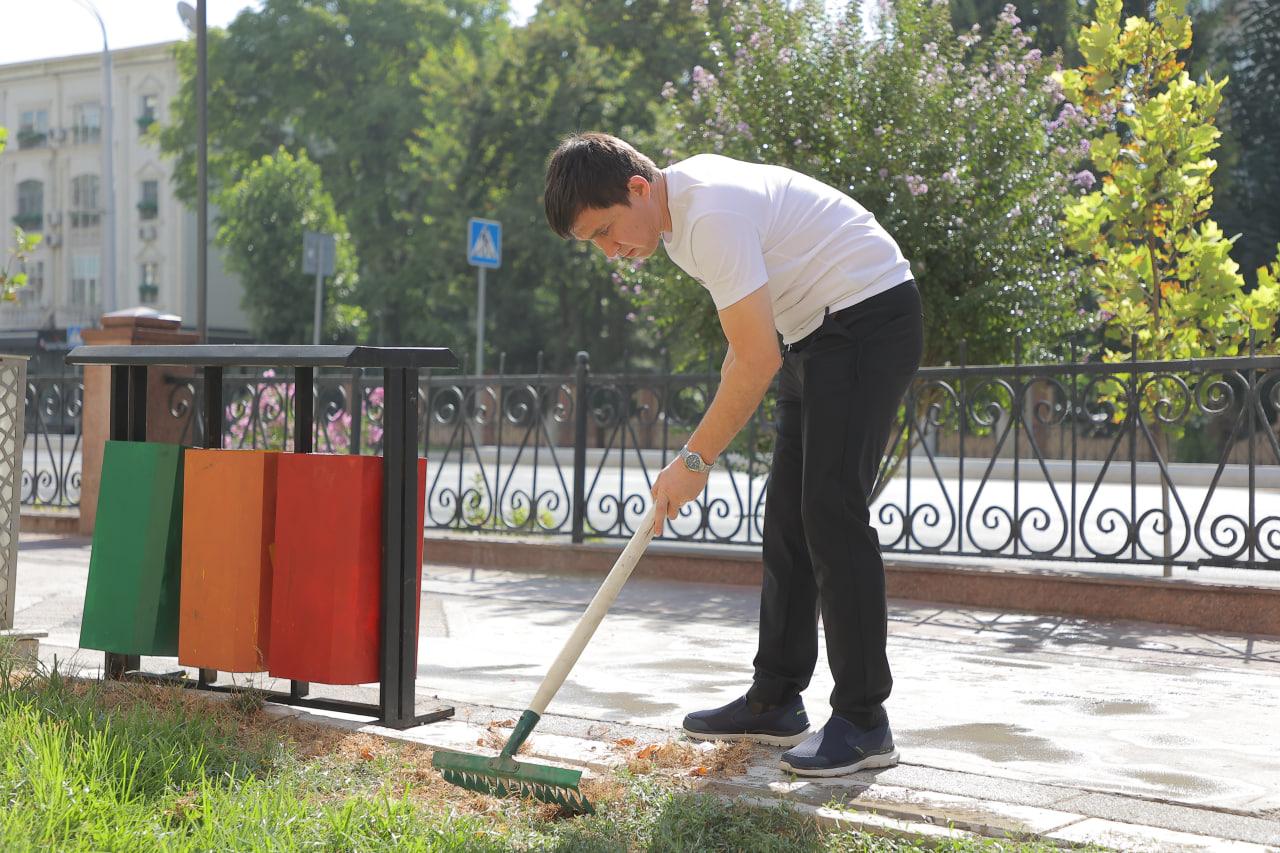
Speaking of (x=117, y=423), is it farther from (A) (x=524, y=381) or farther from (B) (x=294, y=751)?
(A) (x=524, y=381)

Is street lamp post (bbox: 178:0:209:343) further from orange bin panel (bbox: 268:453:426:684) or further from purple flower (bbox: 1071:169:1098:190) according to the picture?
orange bin panel (bbox: 268:453:426:684)

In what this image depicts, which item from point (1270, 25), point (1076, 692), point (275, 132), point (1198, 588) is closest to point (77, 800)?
point (1076, 692)

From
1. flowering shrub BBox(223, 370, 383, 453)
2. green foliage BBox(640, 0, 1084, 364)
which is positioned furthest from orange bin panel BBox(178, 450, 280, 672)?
flowering shrub BBox(223, 370, 383, 453)

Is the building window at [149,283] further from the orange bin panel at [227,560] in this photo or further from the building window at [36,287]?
the orange bin panel at [227,560]

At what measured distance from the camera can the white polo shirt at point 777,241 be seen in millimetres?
3559

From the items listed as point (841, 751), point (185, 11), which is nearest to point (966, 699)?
point (841, 751)

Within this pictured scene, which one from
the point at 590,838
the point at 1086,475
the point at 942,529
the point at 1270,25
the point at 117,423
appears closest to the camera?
the point at 590,838

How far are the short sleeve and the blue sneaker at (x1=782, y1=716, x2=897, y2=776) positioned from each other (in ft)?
3.77

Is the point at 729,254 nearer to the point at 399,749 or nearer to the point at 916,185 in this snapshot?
the point at 399,749

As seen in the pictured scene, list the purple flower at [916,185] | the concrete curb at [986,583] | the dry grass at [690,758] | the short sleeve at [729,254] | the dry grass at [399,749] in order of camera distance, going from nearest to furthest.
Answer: the dry grass at [399,749], the short sleeve at [729,254], the dry grass at [690,758], the concrete curb at [986,583], the purple flower at [916,185]

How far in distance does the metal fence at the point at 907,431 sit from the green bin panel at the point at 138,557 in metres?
3.05

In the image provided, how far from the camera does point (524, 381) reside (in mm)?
9609

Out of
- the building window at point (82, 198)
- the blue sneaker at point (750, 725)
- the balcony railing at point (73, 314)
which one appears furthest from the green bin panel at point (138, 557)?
the building window at point (82, 198)

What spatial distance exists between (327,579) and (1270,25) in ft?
110
